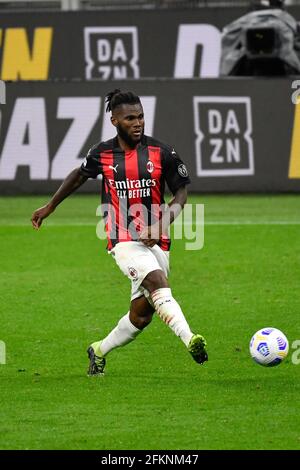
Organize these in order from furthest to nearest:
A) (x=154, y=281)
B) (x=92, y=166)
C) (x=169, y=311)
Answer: (x=92, y=166) < (x=154, y=281) < (x=169, y=311)

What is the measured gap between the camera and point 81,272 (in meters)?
14.5

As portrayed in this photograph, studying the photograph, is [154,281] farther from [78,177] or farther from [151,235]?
[78,177]

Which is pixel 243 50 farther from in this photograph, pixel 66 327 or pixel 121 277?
pixel 66 327

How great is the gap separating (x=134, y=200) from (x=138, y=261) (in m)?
0.50

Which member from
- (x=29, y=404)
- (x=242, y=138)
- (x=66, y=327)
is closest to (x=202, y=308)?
(x=66, y=327)

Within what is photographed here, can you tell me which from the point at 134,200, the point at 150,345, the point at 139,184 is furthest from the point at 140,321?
the point at 150,345

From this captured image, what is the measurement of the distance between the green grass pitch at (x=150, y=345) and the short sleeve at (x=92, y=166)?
1.51 metres

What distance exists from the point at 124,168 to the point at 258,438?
2596mm

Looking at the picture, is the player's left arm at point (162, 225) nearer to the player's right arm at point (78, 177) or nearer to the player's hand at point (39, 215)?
the player's right arm at point (78, 177)

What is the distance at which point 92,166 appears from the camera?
909 cm

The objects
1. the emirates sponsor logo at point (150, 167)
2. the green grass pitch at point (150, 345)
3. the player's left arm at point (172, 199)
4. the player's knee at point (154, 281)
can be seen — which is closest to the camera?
the green grass pitch at point (150, 345)

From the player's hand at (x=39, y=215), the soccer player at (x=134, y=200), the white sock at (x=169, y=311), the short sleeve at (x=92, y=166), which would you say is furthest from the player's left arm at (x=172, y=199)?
the player's hand at (x=39, y=215)

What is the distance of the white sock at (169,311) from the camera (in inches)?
332

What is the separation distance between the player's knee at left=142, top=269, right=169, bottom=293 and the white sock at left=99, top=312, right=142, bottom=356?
1.38 feet
